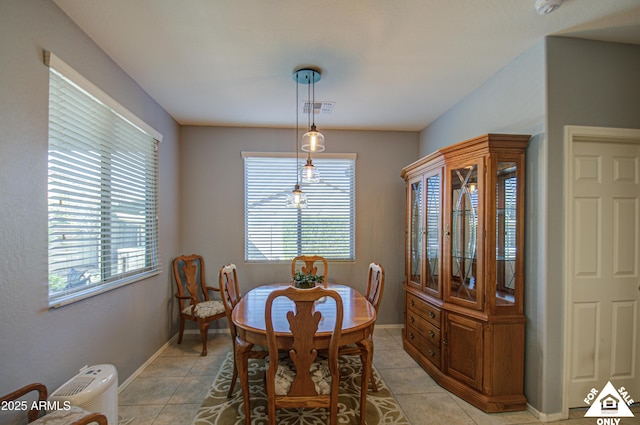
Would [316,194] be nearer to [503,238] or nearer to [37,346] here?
[503,238]

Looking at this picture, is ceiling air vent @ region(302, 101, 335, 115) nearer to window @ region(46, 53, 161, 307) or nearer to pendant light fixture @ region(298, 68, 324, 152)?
pendant light fixture @ region(298, 68, 324, 152)

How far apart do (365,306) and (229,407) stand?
1.33 meters

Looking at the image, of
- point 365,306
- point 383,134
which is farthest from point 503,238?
point 383,134

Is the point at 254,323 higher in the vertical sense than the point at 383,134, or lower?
lower

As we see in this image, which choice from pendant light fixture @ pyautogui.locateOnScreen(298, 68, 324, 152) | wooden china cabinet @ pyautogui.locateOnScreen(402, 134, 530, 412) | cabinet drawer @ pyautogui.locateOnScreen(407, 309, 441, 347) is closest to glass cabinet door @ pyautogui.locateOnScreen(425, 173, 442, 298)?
wooden china cabinet @ pyautogui.locateOnScreen(402, 134, 530, 412)

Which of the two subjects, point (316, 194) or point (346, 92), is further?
point (316, 194)

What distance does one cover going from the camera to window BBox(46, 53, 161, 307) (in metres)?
1.79

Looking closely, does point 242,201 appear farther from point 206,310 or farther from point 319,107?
point 319,107

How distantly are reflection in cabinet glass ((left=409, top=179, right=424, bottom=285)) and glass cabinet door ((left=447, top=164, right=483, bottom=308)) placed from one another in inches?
20.9

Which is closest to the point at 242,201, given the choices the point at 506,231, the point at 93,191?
the point at 93,191

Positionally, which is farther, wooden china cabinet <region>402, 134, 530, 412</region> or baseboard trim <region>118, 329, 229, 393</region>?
baseboard trim <region>118, 329, 229, 393</region>

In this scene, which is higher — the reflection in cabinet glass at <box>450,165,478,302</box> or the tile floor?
the reflection in cabinet glass at <box>450,165,478,302</box>

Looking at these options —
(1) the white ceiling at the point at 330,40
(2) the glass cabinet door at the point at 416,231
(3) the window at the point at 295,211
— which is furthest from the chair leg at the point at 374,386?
(1) the white ceiling at the point at 330,40

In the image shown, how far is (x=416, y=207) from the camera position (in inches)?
129
